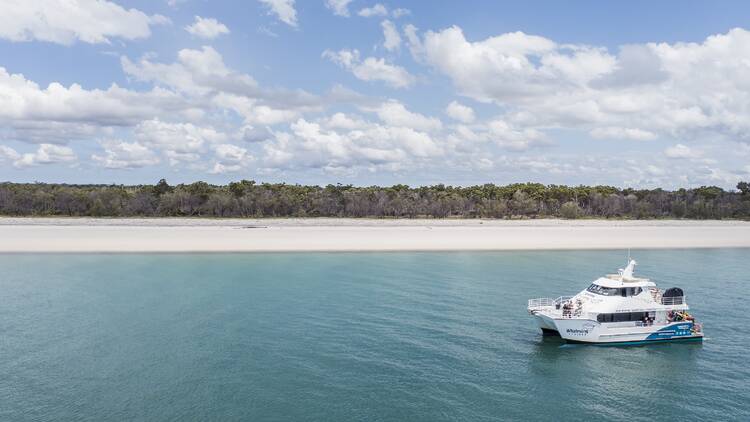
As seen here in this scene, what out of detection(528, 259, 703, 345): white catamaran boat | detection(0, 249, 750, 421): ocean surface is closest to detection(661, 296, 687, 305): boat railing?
detection(528, 259, 703, 345): white catamaran boat

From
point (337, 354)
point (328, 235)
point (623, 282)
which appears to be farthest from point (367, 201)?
point (337, 354)

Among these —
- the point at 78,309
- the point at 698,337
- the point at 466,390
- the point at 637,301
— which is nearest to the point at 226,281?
the point at 78,309

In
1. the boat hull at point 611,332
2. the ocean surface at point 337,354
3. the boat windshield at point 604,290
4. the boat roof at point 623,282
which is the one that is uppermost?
the boat roof at point 623,282

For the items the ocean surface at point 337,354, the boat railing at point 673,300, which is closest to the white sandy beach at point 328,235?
the ocean surface at point 337,354

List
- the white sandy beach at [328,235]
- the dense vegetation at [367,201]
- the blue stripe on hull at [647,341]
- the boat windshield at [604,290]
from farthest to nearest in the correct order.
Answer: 1. the dense vegetation at [367,201]
2. the white sandy beach at [328,235]
3. the boat windshield at [604,290]
4. the blue stripe on hull at [647,341]

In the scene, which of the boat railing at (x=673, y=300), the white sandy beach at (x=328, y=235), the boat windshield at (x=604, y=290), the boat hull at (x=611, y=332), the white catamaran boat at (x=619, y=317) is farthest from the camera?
the white sandy beach at (x=328, y=235)

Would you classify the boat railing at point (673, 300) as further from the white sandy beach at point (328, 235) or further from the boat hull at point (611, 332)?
the white sandy beach at point (328, 235)
